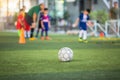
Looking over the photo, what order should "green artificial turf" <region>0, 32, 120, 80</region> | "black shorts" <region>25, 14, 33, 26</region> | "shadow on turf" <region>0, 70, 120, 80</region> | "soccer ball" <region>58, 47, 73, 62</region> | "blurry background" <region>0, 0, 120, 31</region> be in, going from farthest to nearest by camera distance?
"blurry background" <region>0, 0, 120, 31</region> → "black shorts" <region>25, 14, 33, 26</region> → "soccer ball" <region>58, 47, 73, 62</region> → "green artificial turf" <region>0, 32, 120, 80</region> → "shadow on turf" <region>0, 70, 120, 80</region>

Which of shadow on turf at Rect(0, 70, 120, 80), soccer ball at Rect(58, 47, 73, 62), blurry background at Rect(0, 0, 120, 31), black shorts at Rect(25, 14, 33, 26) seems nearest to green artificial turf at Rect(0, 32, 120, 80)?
shadow on turf at Rect(0, 70, 120, 80)

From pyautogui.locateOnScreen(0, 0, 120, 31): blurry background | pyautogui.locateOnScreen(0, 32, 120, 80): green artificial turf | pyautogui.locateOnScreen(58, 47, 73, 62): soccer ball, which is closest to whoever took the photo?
pyautogui.locateOnScreen(0, 32, 120, 80): green artificial turf

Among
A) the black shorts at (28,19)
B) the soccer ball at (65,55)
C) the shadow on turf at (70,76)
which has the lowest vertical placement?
the shadow on turf at (70,76)

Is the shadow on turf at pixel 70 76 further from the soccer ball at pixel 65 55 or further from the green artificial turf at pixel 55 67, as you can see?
the soccer ball at pixel 65 55

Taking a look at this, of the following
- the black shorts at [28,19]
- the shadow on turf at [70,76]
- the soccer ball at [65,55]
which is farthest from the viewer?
the black shorts at [28,19]

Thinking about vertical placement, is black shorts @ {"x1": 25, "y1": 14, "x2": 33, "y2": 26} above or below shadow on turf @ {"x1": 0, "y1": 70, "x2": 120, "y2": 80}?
above

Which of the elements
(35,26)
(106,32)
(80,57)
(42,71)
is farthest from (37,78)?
(106,32)

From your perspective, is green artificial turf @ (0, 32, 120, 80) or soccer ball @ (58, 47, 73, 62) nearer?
green artificial turf @ (0, 32, 120, 80)

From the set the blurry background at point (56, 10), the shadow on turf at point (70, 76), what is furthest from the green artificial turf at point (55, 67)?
the blurry background at point (56, 10)

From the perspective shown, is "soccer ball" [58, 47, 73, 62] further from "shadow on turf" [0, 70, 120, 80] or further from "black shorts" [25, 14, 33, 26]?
"black shorts" [25, 14, 33, 26]

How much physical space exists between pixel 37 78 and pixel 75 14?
134 ft

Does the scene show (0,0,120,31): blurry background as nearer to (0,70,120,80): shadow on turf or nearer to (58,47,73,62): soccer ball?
(58,47,73,62): soccer ball

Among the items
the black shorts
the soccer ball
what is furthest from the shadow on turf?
the black shorts

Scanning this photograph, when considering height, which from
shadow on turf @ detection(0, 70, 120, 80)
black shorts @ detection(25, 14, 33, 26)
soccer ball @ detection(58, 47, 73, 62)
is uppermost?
black shorts @ detection(25, 14, 33, 26)
